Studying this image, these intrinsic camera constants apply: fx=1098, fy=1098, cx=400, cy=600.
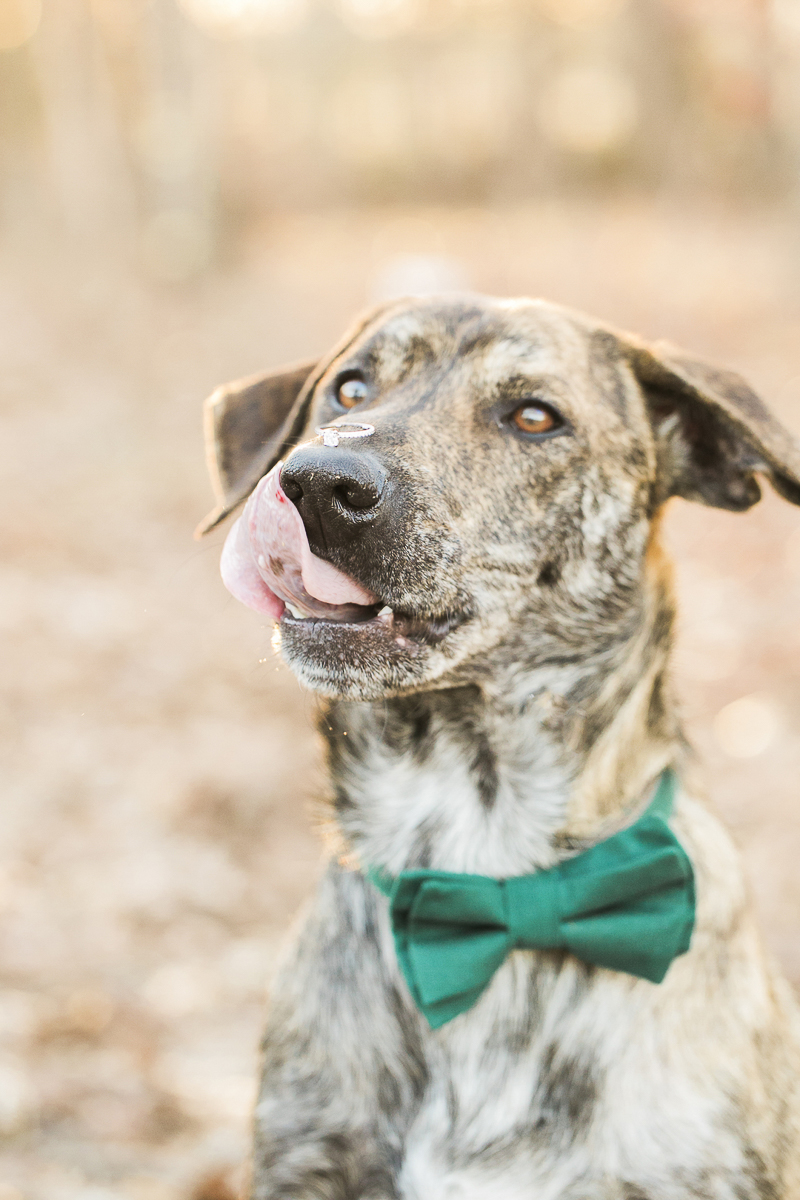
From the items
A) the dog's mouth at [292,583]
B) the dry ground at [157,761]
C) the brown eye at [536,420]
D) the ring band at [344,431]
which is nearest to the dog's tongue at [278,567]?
the dog's mouth at [292,583]

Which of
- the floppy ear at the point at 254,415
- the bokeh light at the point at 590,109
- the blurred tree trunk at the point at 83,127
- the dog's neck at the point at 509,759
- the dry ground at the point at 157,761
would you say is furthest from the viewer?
the bokeh light at the point at 590,109

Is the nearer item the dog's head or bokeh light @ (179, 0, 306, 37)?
the dog's head

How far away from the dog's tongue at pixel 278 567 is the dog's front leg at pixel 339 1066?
767 millimetres

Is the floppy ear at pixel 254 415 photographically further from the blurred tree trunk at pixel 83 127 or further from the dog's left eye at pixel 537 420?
the blurred tree trunk at pixel 83 127

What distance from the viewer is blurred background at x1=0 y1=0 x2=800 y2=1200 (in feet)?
12.5

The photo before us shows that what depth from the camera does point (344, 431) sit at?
2.12 meters

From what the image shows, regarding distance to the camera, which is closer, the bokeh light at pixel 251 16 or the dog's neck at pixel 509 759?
the dog's neck at pixel 509 759

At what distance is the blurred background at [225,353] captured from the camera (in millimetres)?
3795

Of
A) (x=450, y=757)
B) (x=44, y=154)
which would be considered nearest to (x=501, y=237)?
(x=44, y=154)

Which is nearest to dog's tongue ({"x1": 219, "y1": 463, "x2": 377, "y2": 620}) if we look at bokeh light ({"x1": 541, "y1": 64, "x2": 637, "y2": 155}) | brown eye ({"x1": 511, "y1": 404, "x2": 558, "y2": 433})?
brown eye ({"x1": 511, "y1": 404, "x2": 558, "y2": 433})

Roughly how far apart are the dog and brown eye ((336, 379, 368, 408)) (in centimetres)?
3

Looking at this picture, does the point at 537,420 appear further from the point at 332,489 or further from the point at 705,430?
the point at 332,489

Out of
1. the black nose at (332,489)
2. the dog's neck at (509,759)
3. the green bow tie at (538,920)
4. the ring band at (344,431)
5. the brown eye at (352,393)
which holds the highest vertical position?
the brown eye at (352,393)

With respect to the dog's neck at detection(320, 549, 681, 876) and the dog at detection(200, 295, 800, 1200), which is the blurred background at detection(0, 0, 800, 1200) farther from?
the dog at detection(200, 295, 800, 1200)
